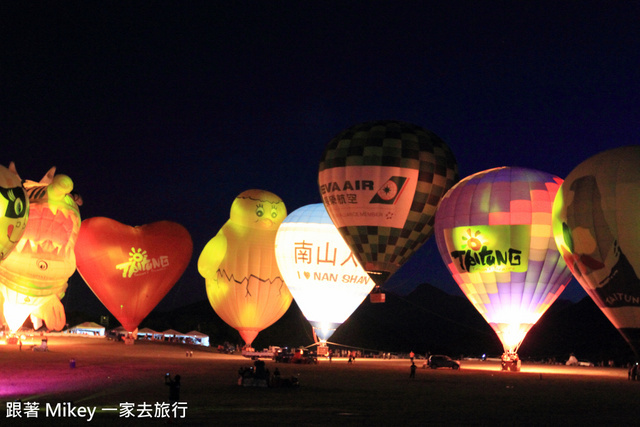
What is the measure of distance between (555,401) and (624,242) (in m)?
6.30

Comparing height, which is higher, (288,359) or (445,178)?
(445,178)

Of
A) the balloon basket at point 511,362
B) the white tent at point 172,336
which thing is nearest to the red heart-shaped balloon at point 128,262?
the white tent at point 172,336

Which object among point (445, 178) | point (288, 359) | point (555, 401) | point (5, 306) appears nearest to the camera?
point (555, 401)

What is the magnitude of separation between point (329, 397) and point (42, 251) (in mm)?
20911

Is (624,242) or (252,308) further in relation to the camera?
(252,308)

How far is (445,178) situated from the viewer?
27.1 meters

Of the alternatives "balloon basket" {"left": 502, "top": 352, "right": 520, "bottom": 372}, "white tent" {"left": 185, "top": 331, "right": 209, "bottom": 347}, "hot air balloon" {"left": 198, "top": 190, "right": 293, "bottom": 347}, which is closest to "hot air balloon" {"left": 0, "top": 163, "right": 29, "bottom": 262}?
"hot air balloon" {"left": 198, "top": 190, "right": 293, "bottom": 347}

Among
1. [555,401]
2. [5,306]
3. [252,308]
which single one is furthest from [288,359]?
[555,401]

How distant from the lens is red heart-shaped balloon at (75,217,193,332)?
34.1m

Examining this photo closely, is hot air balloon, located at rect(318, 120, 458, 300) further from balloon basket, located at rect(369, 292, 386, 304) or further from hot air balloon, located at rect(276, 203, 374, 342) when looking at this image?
hot air balloon, located at rect(276, 203, 374, 342)

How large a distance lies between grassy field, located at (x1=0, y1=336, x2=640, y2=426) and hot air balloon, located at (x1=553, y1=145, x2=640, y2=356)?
208 cm

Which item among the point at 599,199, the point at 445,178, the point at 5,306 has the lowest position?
the point at 5,306

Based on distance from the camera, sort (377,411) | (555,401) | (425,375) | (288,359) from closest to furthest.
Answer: (377,411), (555,401), (425,375), (288,359)

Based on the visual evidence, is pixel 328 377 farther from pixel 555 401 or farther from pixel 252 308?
pixel 252 308
